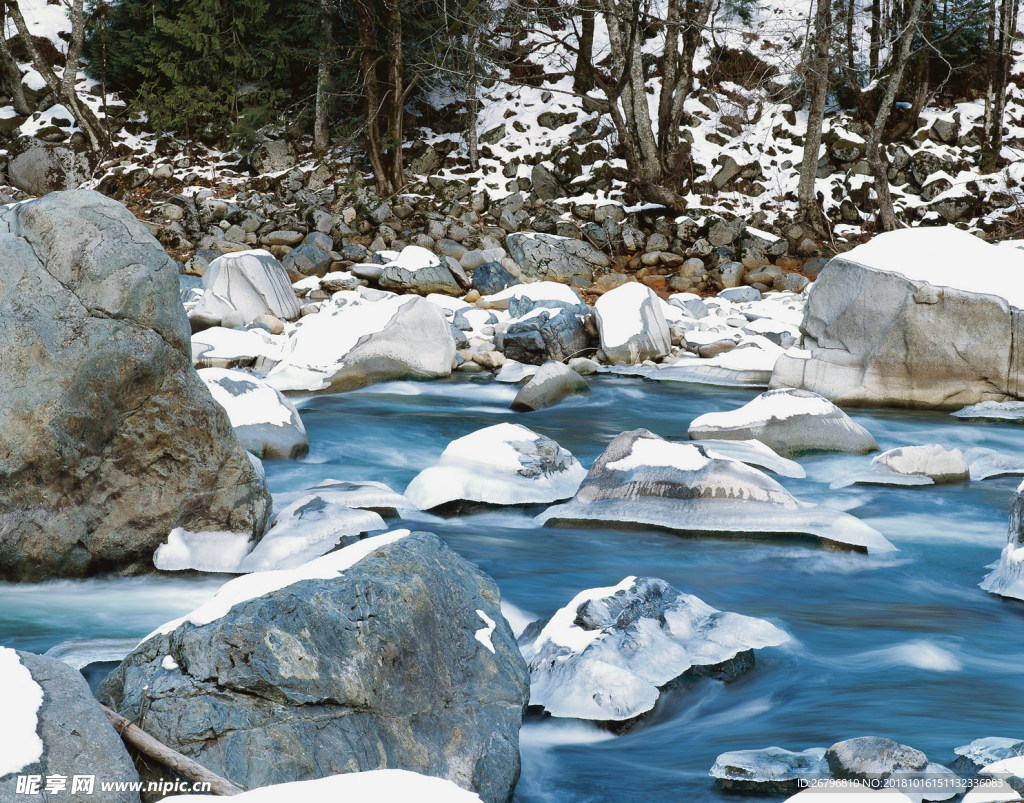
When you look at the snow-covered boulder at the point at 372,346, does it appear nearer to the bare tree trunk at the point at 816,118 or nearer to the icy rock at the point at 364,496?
the icy rock at the point at 364,496

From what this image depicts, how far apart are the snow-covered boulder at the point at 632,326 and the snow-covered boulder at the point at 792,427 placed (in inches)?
134

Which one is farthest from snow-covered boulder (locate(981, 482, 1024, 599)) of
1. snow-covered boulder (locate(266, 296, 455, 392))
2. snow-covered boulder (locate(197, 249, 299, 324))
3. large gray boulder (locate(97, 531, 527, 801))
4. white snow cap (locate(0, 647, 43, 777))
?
snow-covered boulder (locate(197, 249, 299, 324))

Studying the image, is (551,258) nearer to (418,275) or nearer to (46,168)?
(418,275)

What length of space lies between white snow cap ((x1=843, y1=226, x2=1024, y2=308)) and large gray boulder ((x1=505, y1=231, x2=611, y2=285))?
7129 mm

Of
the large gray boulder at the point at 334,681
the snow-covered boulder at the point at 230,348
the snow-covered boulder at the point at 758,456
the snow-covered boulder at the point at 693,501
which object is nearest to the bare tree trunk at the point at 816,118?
the snow-covered boulder at the point at 230,348

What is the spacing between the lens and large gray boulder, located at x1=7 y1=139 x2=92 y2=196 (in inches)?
755

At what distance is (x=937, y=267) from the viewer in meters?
7.89

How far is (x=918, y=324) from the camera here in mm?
7734

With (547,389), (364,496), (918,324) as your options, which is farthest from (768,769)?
(547,389)

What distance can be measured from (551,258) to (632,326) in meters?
5.24

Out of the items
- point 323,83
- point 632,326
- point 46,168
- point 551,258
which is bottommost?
point 632,326

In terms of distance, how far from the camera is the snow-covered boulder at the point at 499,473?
529 centimetres

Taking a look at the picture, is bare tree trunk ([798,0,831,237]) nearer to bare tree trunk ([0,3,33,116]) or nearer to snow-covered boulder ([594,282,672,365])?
snow-covered boulder ([594,282,672,365])

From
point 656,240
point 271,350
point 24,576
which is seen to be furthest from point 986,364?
point 656,240
